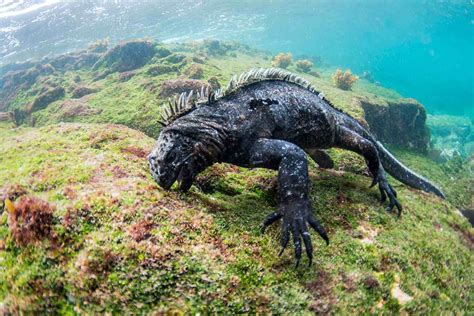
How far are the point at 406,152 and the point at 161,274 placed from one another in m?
12.4

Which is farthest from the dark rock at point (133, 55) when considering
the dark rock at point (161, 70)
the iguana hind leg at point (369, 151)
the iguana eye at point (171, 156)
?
the iguana eye at point (171, 156)

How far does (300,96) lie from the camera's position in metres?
4.30

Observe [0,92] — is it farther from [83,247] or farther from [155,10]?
[83,247]

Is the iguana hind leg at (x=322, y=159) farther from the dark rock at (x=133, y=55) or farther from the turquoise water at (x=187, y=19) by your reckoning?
the turquoise water at (x=187, y=19)

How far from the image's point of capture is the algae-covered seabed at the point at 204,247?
2.02 metres

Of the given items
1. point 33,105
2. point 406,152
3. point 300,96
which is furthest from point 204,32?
point 300,96

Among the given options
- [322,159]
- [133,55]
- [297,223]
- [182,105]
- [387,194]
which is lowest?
[322,159]

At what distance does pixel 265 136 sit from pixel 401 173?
3795 millimetres

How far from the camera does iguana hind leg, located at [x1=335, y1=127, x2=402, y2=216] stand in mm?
4290

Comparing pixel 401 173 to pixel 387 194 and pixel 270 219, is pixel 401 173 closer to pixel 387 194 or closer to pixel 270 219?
pixel 387 194

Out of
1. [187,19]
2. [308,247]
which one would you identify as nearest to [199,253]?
[308,247]

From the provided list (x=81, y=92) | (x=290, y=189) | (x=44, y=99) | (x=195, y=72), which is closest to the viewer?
(x=290, y=189)

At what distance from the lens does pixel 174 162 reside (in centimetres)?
321

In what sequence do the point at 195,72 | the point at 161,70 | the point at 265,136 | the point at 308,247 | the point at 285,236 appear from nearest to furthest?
the point at 308,247 → the point at 285,236 → the point at 265,136 → the point at 195,72 → the point at 161,70
